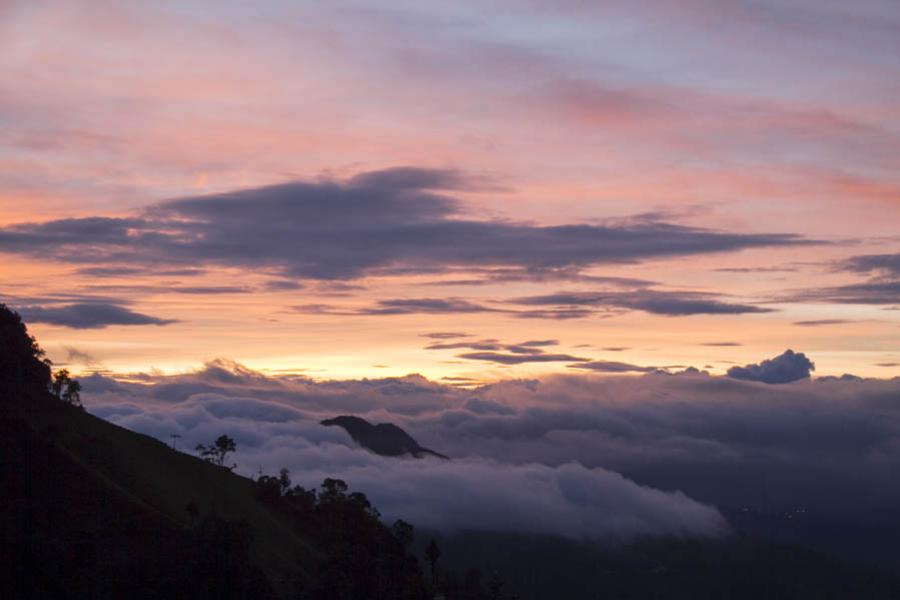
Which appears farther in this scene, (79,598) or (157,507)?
(157,507)

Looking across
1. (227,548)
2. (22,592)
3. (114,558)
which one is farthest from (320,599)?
(22,592)

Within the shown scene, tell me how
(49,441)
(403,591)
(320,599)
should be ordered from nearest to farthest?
(320,599)
(49,441)
(403,591)

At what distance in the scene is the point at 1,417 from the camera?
605 ft

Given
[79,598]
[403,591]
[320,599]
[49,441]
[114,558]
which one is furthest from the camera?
[403,591]

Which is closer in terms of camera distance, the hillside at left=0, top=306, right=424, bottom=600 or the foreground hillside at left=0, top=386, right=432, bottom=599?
the hillside at left=0, top=306, right=424, bottom=600

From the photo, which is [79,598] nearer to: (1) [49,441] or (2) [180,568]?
(2) [180,568]

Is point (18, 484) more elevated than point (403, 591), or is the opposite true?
point (18, 484)

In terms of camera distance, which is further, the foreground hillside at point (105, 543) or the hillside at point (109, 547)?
the foreground hillside at point (105, 543)

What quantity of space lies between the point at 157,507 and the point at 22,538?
4424cm

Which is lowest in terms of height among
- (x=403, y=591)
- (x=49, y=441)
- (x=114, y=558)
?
(x=403, y=591)

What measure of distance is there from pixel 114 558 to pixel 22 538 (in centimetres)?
1364

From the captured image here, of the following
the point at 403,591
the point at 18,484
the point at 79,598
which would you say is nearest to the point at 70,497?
the point at 18,484

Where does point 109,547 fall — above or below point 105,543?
below

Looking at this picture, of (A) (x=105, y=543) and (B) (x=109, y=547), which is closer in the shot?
(A) (x=105, y=543)
